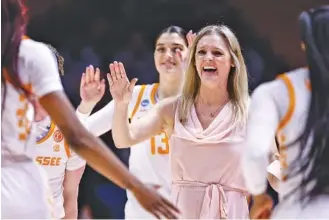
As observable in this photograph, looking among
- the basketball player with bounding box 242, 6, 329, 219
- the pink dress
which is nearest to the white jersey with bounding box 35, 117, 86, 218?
the pink dress

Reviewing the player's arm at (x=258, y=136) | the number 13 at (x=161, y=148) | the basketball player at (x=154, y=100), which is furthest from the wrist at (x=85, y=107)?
the player's arm at (x=258, y=136)

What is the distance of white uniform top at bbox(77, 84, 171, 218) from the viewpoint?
219 centimetres

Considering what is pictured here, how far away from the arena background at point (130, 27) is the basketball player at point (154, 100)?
3cm

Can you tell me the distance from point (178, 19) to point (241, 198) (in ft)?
2.14

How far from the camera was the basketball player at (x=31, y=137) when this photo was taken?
6.06 ft

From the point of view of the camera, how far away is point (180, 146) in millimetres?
2074

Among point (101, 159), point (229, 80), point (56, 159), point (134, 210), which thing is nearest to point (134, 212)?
point (134, 210)

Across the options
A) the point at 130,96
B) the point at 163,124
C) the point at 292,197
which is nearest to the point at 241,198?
the point at 292,197

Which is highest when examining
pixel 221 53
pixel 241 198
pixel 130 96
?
pixel 221 53

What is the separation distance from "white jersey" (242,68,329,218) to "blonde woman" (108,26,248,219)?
4 centimetres

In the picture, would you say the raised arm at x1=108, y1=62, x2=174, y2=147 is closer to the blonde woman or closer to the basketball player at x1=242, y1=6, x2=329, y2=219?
the blonde woman

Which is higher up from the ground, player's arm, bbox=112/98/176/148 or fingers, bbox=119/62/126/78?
A: fingers, bbox=119/62/126/78

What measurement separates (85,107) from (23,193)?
437 mm

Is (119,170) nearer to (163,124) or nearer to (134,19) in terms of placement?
(163,124)
